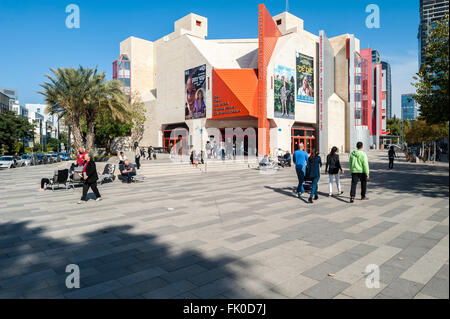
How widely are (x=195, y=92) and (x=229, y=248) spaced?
3139 centimetres

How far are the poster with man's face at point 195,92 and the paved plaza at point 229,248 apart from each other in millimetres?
25891

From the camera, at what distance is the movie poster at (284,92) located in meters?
32.2

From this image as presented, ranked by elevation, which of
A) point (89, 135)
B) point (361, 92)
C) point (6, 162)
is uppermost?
point (361, 92)

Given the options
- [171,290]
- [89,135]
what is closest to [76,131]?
[89,135]

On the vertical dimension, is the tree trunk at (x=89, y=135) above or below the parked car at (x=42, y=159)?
above

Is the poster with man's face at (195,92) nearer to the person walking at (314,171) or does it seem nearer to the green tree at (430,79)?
the green tree at (430,79)

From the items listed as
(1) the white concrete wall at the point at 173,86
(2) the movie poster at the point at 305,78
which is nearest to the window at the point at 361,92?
(2) the movie poster at the point at 305,78

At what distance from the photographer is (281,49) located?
3303 cm

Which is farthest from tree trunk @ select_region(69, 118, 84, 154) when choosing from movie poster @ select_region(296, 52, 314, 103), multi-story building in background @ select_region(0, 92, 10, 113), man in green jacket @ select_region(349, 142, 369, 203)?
multi-story building in background @ select_region(0, 92, 10, 113)

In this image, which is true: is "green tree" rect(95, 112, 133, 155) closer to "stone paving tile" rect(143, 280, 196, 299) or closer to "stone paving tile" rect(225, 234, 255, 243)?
"stone paving tile" rect(225, 234, 255, 243)

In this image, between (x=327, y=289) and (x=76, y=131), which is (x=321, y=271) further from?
(x=76, y=131)

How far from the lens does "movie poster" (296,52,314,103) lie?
3594 cm

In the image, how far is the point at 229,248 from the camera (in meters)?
5.05

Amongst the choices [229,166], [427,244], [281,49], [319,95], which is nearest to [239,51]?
[281,49]
